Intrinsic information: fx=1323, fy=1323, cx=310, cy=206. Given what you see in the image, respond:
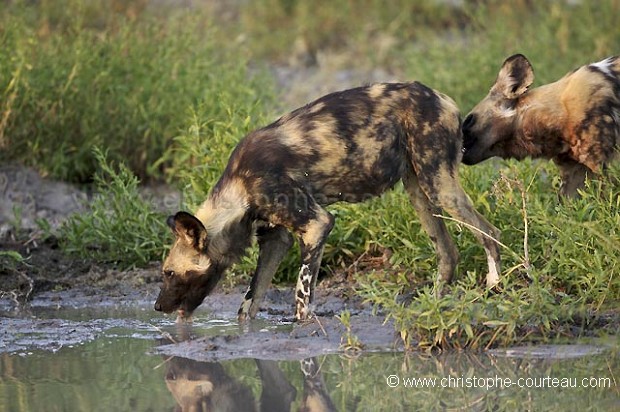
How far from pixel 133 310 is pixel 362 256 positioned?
4.35 feet

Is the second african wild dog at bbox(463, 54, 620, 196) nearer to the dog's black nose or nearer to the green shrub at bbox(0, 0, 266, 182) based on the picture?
the dog's black nose

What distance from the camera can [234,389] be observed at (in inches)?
210

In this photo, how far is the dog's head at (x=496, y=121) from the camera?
24.8ft

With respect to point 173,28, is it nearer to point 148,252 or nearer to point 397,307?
point 148,252

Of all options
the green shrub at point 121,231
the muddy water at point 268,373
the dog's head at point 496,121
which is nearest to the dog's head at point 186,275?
the muddy water at point 268,373

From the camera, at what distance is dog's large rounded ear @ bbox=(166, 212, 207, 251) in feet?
20.8

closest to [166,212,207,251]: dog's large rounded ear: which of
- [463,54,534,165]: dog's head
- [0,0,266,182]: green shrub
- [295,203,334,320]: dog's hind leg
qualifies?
[295,203,334,320]: dog's hind leg

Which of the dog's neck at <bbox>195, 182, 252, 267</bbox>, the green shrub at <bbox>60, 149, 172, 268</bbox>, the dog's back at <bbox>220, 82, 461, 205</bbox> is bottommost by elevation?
the green shrub at <bbox>60, 149, 172, 268</bbox>

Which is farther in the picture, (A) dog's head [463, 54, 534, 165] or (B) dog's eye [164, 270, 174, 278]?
(A) dog's head [463, 54, 534, 165]

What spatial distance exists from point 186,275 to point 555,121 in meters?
2.29

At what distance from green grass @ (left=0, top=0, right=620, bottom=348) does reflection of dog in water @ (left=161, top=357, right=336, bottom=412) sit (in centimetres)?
58

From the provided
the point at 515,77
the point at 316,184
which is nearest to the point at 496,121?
the point at 515,77

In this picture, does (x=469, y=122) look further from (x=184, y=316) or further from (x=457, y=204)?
(x=184, y=316)

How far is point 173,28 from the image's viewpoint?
33.5 ft
